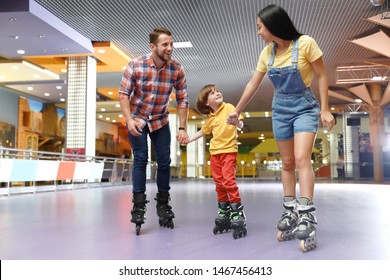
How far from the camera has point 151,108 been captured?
2730mm

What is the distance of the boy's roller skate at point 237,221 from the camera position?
7.90ft

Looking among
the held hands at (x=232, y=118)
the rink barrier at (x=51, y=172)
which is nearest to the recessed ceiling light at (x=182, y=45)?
the rink barrier at (x=51, y=172)

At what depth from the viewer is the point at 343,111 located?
2053 cm

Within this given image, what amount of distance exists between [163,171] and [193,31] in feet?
25.6

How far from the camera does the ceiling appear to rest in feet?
27.8

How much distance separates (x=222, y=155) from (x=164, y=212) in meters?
0.57

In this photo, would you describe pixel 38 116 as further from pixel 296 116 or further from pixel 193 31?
pixel 296 116

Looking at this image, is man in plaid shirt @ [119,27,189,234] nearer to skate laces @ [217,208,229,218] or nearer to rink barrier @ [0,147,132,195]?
skate laces @ [217,208,229,218]

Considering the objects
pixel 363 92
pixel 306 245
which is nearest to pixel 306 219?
pixel 306 245

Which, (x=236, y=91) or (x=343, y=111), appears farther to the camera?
(x=343, y=111)

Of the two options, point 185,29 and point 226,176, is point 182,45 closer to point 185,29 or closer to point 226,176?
point 185,29

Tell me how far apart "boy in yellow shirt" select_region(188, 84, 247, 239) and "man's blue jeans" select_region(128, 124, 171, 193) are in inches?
8.6

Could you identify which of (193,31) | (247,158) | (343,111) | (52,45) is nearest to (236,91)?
(343,111)

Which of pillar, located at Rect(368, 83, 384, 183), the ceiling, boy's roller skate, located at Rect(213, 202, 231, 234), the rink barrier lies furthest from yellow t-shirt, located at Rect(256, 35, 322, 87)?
pillar, located at Rect(368, 83, 384, 183)
